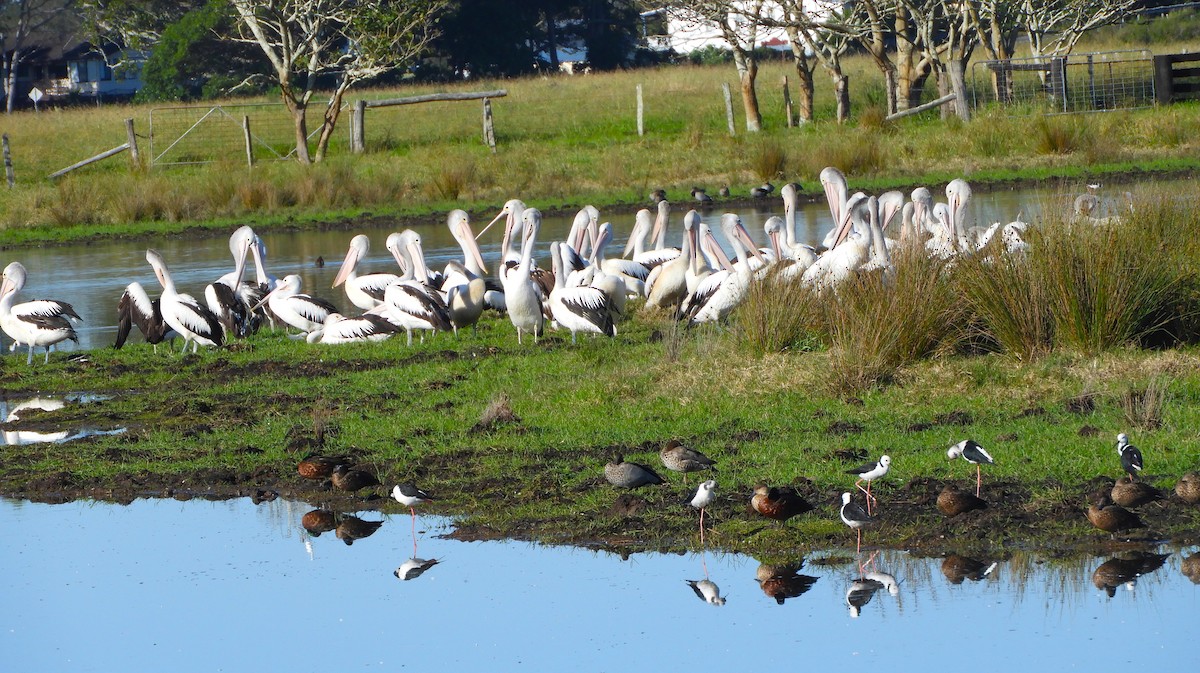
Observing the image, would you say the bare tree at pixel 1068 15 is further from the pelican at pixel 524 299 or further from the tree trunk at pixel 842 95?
the pelican at pixel 524 299

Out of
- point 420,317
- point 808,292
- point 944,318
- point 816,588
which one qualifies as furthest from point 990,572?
point 420,317

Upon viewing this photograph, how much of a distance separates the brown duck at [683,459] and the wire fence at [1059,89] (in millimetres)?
26831

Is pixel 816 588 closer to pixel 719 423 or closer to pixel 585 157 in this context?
pixel 719 423

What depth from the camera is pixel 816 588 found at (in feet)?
22.0

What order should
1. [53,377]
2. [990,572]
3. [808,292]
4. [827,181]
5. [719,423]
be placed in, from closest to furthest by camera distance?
[990,572]
[719,423]
[808,292]
[53,377]
[827,181]

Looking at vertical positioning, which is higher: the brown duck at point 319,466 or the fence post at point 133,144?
the fence post at point 133,144

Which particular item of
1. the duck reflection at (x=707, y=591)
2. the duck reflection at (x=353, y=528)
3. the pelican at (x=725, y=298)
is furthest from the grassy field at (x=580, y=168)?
the duck reflection at (x=707, y=591)

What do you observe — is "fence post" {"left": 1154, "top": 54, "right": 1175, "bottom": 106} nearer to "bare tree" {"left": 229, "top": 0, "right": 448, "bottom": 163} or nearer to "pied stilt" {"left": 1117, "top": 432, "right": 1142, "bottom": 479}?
"bare tree" {"left": 229, "top": 0, "right": 448, "bottom": 163}

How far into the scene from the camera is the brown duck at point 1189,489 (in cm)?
709

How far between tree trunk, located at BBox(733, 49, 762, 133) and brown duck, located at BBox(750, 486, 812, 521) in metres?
31.1

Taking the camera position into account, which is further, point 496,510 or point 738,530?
point 496,510

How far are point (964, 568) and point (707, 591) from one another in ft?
3.74

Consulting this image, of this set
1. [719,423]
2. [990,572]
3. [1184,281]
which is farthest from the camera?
[1184,281]

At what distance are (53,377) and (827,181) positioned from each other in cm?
770
